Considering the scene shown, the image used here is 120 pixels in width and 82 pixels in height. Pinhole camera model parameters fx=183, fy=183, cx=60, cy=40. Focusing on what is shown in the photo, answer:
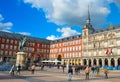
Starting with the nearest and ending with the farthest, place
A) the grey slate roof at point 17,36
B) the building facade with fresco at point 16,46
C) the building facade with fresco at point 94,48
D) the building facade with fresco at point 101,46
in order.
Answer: the building facade with fresco at point 101,46, the building facade with fresco at point 94,48, the building facade with fresco at point 16,46, the grey slate roof at point 17,36

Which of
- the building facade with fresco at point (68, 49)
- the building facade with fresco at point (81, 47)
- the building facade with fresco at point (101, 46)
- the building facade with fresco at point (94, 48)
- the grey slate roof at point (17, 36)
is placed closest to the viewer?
the building facade with fresco at point (101, 46)

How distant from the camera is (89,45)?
8075cm

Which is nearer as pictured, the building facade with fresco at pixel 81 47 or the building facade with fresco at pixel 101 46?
the building facade with fresco at pixel 101 46

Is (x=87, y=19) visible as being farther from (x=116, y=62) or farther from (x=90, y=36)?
(x=116, y=62)

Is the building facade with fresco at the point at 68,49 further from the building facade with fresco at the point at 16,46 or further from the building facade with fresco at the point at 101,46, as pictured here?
the building facade with fresco at the point at 16,46

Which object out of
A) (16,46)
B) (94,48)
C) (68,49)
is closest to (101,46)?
(94,48)

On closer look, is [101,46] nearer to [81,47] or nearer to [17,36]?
[81,47]

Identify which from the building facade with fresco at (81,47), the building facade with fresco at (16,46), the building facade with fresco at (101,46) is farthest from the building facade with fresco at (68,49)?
the building facade with fresco at (16,46)

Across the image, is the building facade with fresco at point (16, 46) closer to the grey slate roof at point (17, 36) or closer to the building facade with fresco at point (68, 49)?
the grey slate roof at point (17, 36)

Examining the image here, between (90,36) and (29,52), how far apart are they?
35.0 meters

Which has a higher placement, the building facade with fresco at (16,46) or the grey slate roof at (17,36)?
the grey slate roof at (17,36)

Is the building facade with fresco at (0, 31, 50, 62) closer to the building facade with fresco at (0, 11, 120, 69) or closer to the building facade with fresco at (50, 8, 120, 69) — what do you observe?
the building facade with fresco at (0, 11, 120, 69)

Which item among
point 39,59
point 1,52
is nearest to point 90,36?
point 39,59

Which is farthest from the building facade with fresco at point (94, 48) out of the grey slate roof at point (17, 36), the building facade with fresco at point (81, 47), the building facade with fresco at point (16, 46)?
the grey slate roof at point (17, 36)
